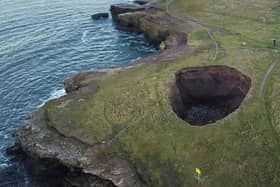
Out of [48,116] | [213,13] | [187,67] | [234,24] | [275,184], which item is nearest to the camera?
[275,184]

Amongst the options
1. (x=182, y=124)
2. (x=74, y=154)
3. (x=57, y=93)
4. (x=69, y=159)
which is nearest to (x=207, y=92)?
(x=182, y=124)

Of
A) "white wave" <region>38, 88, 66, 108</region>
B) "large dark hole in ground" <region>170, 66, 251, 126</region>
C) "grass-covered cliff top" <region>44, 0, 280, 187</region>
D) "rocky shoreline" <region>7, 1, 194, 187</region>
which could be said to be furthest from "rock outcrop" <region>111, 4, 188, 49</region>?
→ "white wave" <region>38, 88, 66, 108</region>

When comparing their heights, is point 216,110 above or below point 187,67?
below

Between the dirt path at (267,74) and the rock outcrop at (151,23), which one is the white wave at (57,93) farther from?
the dirt path at (267,74)

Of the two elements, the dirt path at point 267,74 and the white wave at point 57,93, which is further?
the white wave at point 57,93

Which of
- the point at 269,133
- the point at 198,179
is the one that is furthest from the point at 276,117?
the point at 198,179

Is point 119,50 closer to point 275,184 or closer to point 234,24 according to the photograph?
point 234,24

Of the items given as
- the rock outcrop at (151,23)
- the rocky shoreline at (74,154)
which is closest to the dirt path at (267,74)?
the rocky shoreline at (74,154)
